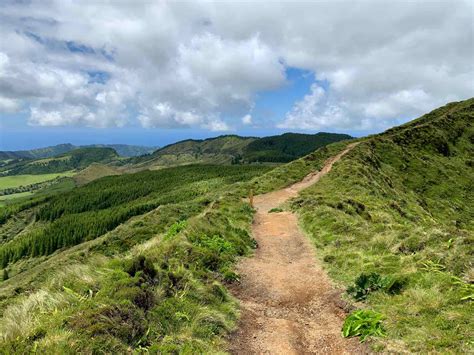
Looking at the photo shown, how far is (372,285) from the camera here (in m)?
12.8

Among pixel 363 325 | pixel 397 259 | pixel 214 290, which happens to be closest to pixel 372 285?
pixel 363 325

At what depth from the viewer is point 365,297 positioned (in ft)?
40.9

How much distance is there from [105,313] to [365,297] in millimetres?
9052

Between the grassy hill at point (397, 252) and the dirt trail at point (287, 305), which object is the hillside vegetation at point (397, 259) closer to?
the grassy hill at point (397, 252)

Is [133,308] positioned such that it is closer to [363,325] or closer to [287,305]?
[287,305]

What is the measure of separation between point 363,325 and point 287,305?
3.49m

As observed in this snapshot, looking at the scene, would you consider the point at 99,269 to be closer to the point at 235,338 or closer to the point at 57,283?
the point at 57,283

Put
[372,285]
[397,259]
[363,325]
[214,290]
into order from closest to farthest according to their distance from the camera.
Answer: [363,325] → [372,285] → [214,290] → [397,259]

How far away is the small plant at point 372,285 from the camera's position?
40.3 feet

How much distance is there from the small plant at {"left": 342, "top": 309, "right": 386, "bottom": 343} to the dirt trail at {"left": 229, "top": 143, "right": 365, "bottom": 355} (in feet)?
1.02

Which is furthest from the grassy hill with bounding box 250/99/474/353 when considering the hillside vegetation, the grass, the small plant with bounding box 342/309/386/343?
the grass

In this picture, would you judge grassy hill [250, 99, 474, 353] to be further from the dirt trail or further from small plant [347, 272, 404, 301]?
the dirt trail

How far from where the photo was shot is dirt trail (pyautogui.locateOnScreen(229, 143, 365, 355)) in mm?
10391

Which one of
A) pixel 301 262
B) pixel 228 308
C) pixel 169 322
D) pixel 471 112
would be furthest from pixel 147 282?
pixel 471 112
